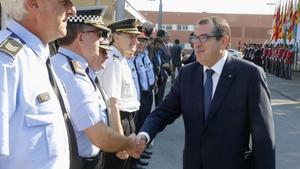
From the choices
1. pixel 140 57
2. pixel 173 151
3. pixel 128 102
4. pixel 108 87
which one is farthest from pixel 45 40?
pixel 173 151

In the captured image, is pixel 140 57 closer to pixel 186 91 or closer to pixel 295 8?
pixel 186 91

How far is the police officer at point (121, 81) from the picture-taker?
4.32 m

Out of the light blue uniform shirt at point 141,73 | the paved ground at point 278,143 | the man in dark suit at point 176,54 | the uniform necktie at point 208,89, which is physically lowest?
the paved ground at point 278,143

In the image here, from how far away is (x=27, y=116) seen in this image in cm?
183

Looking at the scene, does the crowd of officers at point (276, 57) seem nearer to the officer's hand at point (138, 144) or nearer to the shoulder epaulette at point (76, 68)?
the officer's hand at point (138, 144)

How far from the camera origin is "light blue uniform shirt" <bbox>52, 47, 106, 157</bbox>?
292cm

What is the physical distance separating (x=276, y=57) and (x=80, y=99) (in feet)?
87.6

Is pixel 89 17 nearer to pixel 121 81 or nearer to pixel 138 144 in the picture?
pixel 138 144

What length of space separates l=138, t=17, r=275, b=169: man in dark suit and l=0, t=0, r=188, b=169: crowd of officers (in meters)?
0.51

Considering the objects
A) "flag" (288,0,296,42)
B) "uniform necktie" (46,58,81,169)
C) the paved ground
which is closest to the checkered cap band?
"uniform necktie" (46,58,81,169)

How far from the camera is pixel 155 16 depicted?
83.6 m

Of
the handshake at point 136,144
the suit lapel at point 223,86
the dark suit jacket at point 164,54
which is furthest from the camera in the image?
the dark suit jacket at point 164,54

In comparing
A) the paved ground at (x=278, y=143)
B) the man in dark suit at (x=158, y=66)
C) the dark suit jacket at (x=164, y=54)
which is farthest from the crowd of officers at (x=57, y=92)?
the dark suit jacket at (x=164, y=54)

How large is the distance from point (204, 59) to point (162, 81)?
290 inches
